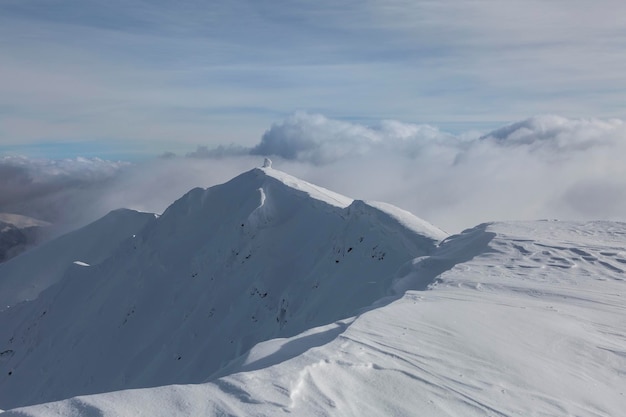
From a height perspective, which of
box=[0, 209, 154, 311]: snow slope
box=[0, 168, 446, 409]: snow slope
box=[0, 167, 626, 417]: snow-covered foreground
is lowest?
box=[0, 209, 154, 311]: snow slope

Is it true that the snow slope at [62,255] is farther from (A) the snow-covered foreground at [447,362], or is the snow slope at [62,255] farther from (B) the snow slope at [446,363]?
(B) the snow slope at [446,363]

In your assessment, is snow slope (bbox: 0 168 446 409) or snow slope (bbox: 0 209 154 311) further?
snow slope (bbox: 0 209 154 311)

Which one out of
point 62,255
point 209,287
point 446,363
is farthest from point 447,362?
point 62,255

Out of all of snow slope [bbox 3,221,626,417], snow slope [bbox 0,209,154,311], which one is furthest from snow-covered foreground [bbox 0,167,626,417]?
snow slope [bbox 0,209,154,311]

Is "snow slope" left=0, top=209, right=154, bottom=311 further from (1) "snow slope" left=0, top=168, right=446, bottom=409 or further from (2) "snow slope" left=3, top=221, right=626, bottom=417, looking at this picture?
(2) "snow slope" left=3, top=221, right=626, bottom=417

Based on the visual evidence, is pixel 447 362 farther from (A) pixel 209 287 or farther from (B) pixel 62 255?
(B) pixel 62 255

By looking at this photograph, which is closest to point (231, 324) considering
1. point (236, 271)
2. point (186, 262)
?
point (236, 271)
